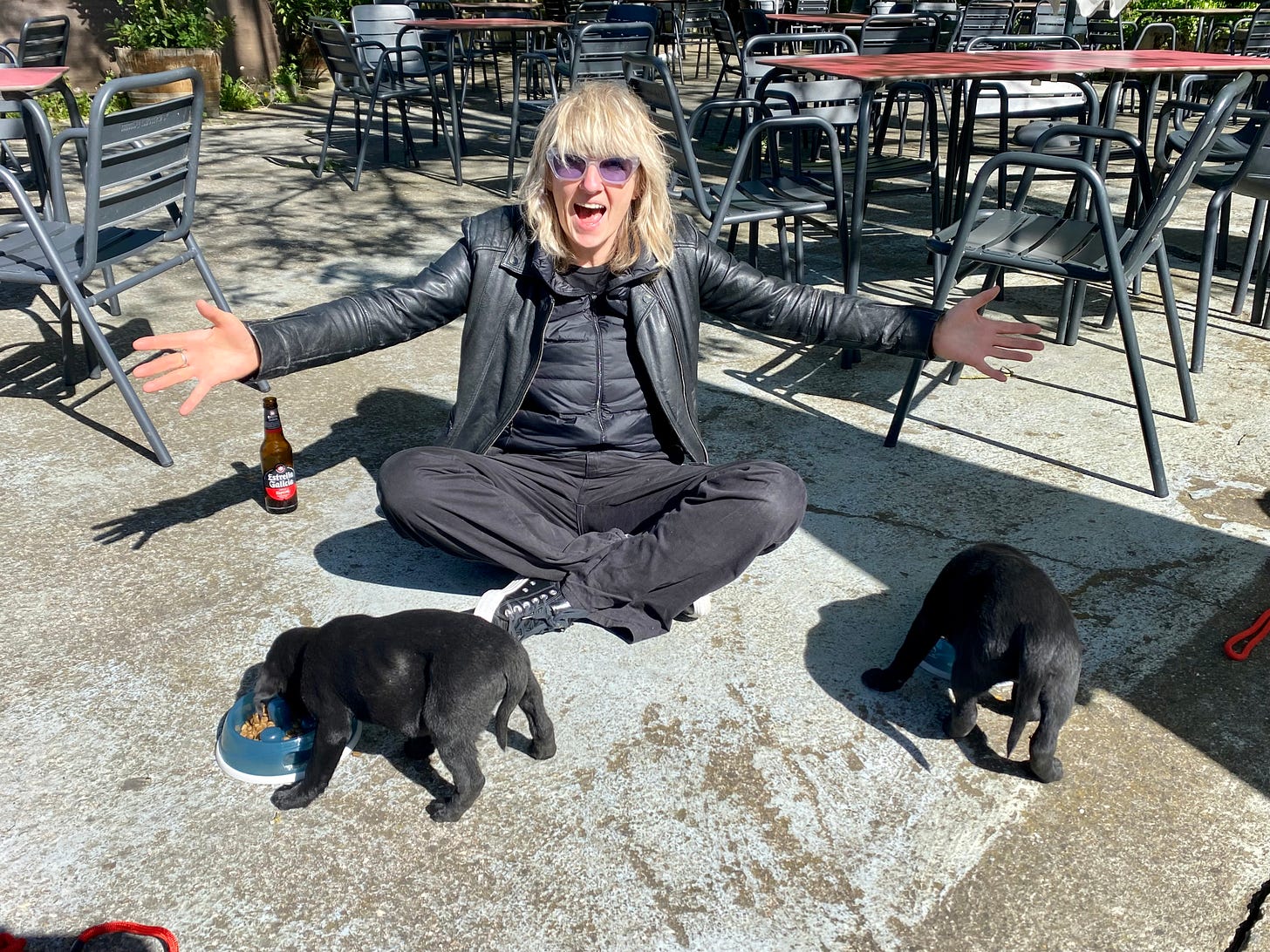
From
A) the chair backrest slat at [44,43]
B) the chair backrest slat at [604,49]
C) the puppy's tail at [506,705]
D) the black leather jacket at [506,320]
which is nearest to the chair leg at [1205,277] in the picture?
the black leather jacket at [506,320]

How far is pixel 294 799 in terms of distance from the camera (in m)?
2.05

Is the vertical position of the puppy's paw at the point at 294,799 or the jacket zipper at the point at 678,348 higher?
the jacket zipper at the point at 678,348

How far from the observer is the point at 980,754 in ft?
7.39

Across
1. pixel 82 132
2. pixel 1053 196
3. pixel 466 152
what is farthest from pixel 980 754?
pixel 466 152

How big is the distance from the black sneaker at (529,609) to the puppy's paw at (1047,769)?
1.11m

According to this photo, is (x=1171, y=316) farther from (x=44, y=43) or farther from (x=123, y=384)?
(x=44, y=43)

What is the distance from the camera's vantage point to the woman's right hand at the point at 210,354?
2.32m

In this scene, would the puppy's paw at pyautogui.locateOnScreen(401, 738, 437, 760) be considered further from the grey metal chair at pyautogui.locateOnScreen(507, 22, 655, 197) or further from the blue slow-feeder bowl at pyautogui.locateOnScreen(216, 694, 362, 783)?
the grey metal chair at pyautogui.locateOnScreen(507, 22, 655, 197)

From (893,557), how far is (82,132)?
128 inches

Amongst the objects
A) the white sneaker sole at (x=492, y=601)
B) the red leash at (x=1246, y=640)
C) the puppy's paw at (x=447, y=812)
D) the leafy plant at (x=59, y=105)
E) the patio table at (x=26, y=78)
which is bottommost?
the red leash at (x=1246, y=640)

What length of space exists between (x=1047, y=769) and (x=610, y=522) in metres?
1.22

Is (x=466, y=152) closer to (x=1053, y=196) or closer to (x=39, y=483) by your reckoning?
(x=1053, y=196)

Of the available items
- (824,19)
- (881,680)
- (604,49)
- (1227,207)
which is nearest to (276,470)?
(881,680)

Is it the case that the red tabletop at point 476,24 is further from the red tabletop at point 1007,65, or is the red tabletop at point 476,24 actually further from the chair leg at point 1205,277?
the chair leg at point 1205,277
